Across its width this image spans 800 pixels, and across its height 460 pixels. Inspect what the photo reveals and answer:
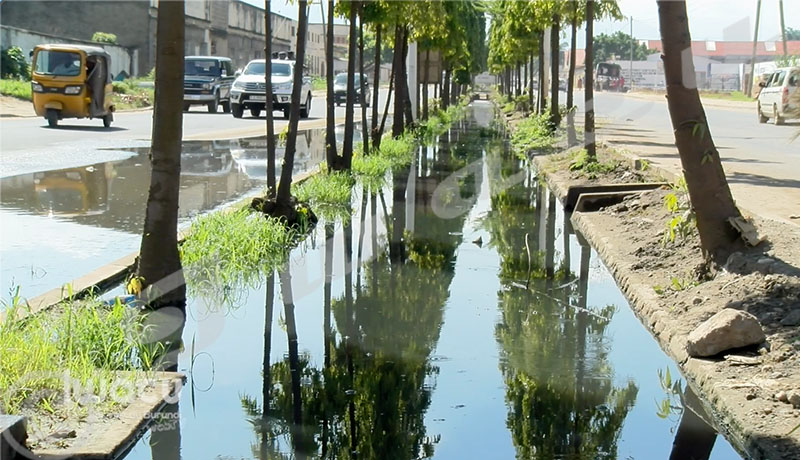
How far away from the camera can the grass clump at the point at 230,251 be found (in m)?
9.87

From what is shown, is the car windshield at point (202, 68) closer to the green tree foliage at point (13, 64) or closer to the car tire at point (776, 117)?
the green tree foliage at point (13, 64)

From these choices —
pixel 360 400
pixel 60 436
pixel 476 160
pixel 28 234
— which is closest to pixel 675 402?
pixel 360 400

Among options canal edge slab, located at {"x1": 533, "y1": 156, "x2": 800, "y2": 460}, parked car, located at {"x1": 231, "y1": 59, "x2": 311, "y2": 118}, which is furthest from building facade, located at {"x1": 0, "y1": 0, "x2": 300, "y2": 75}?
canal edge slab, located at {"x1": 533, "y1": 156, "x2": 800, "y2": 460}

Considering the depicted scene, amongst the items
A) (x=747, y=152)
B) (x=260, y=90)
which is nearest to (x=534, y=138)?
(x=747, y=152)

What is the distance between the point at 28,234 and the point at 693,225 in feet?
23.0

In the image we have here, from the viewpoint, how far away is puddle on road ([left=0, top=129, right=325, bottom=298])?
10.0 m

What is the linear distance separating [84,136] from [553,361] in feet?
69.0

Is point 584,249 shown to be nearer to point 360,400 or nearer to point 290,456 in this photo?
point 360,400

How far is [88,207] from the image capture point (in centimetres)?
1412

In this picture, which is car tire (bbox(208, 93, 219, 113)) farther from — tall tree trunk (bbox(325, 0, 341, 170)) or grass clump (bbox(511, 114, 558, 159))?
tall tree trunk (bbox(325, 0, 341, 170))

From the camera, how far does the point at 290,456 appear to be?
18.2 ft

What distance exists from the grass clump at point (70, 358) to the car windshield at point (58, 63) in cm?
2293

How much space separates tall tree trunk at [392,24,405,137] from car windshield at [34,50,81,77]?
8673 millimetres

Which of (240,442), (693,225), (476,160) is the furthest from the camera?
(476,160)
